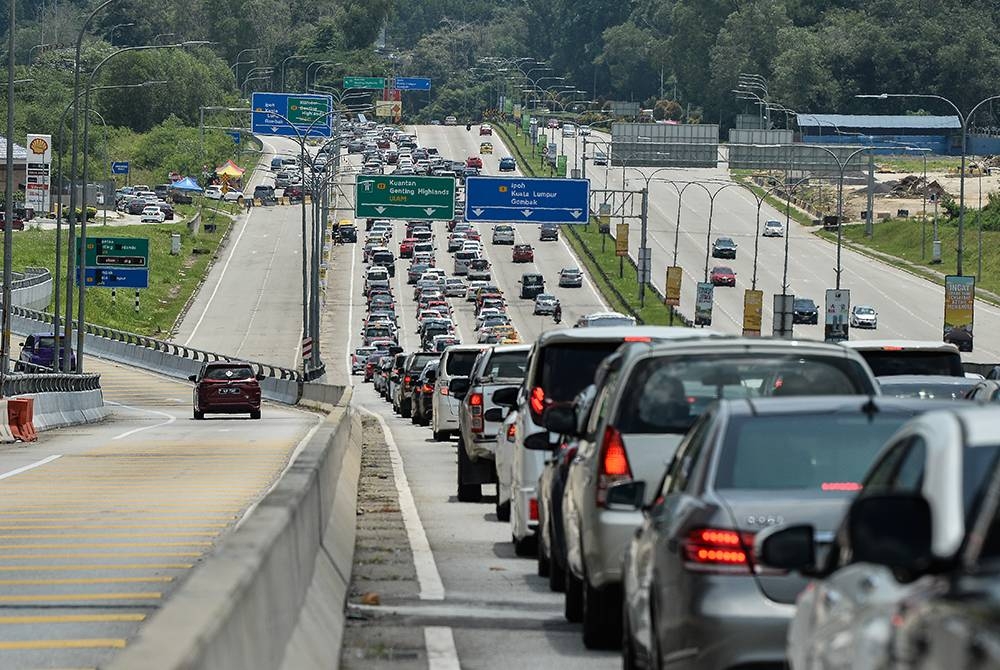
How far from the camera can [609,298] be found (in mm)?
113812

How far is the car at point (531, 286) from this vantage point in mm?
116125

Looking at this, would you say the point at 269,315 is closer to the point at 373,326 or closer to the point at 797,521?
the point at 373,326

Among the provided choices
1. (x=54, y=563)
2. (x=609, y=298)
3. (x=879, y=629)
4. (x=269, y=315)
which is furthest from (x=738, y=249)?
(x=879, y=629)

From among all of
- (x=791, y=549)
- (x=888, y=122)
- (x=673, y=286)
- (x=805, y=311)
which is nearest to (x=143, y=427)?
(x=791, y=549)

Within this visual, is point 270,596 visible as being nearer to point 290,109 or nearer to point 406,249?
point 290,109

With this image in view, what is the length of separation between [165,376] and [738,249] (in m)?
62.7

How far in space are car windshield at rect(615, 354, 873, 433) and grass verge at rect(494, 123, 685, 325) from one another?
258 ft

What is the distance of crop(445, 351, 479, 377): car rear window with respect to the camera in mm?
36219

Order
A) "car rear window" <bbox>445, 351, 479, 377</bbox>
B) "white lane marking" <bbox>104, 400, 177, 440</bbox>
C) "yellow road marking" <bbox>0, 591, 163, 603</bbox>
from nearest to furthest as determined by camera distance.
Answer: "yellow road marking" <bbox>0, 591, 163, 603</bbox>
"car rear window" <bbox>445, 351, 479, 377</bbox>
"white lane marking" <bbox>104, 400, 177, 440</bbox>

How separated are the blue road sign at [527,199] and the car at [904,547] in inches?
2865

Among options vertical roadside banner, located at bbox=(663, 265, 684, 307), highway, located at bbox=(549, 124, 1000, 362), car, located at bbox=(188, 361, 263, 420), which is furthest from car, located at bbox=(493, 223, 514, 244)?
car, located at bbox=(188, 361, 263, 420)

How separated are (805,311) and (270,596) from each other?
314 feet

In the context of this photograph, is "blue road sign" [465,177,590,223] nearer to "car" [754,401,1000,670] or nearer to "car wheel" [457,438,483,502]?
"car wheel" [457,438,483,502]

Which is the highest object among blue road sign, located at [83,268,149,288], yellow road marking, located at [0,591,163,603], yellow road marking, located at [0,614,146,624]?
yellow road marking, located at [0,614,146,624]
